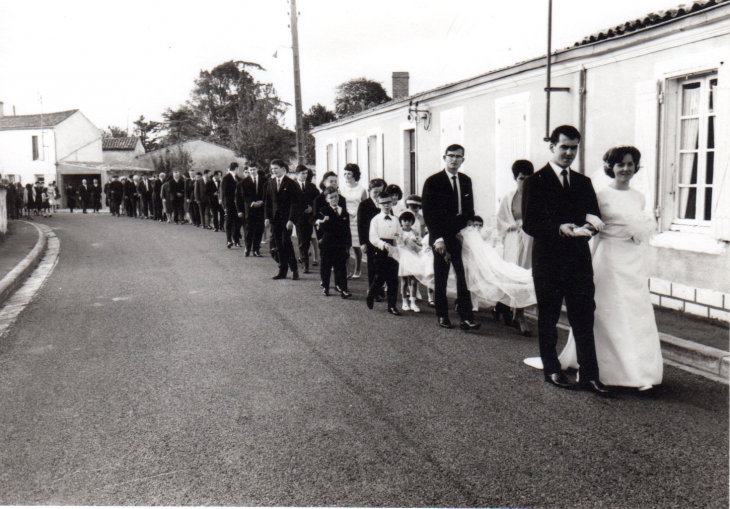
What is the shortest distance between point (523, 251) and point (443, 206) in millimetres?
1039

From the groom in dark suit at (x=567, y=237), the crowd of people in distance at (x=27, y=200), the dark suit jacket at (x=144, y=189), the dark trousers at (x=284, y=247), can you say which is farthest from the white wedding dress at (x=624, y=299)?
the crowd of people in distance at (x=27, y=200)

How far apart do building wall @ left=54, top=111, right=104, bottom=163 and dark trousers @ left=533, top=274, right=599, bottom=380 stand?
53.0 metres

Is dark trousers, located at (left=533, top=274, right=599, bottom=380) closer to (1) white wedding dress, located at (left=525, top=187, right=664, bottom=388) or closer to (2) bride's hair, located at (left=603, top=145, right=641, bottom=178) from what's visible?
(1) white wedding dress, located at (left=525, top=187, right=664, bottom=388)

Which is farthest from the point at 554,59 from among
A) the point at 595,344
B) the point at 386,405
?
the point at 386,405

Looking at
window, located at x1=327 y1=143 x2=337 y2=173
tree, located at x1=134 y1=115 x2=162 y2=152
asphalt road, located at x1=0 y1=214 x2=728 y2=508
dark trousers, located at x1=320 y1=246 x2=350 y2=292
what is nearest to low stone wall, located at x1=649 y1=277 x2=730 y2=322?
asphalt road, located at x1=0 y1=214 x2=728 y2=508

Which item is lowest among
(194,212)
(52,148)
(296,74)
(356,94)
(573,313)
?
(573,313)

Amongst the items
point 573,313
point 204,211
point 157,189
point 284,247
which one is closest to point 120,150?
point 157,189

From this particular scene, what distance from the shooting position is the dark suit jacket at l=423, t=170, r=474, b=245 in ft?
23.4

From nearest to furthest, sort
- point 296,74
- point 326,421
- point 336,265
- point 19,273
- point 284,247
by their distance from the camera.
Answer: point 326,421
point 336,265
point 284,247
point 19,273
point 296,74

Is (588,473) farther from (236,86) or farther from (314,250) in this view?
(236,86)

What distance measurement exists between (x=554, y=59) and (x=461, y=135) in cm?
395

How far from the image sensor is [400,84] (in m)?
24.9

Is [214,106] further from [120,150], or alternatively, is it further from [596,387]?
[596,387]

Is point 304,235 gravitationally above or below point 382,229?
below
